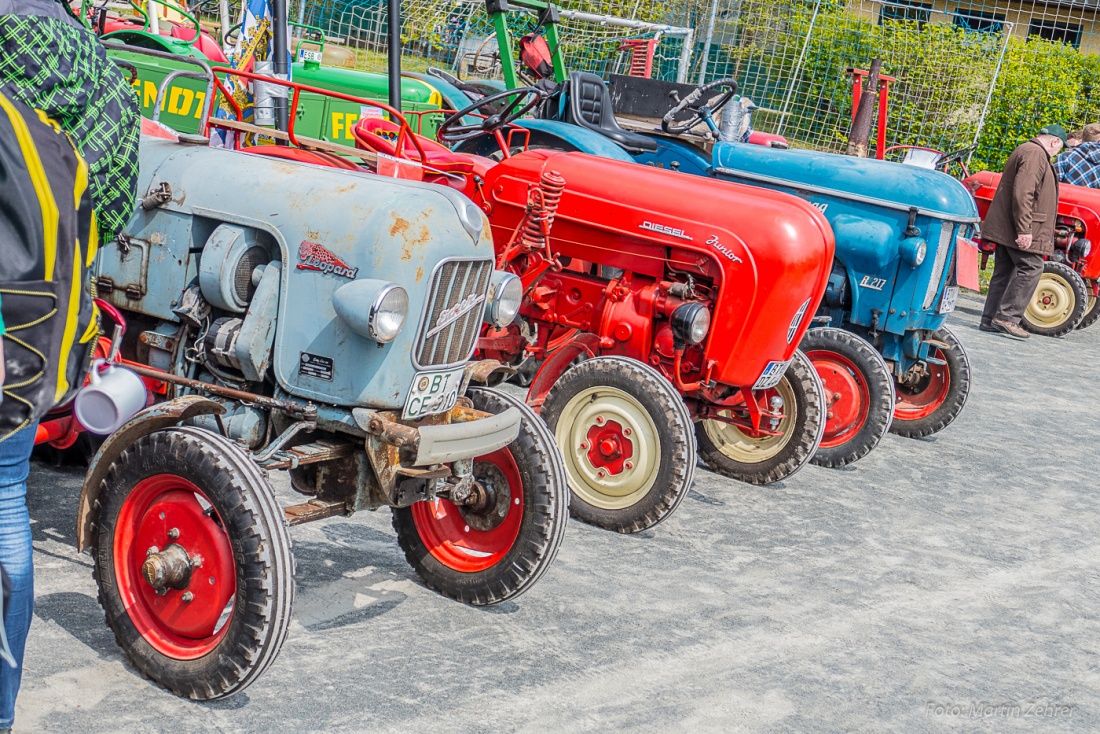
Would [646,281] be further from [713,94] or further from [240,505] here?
[713,94]

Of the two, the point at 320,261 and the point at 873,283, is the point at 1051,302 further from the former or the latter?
the point at 320,261

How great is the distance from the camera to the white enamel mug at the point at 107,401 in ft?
9.75

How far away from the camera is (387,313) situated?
308cm

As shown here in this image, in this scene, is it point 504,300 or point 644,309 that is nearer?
point 504,300

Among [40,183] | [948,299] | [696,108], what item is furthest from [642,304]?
[40,183]

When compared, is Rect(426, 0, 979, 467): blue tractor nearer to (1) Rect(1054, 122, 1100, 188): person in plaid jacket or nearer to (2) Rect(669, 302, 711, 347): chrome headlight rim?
(2) Rect(669, 302, 711, 347): chrome headlight rim

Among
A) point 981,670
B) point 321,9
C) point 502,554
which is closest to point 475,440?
point 502,554

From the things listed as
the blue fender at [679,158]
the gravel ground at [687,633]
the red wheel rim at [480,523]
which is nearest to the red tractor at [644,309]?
the gravel ground at [687,633]

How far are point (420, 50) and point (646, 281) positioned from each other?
11.6 m

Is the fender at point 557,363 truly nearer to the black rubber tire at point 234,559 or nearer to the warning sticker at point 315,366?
the warning sticker at point 315,366

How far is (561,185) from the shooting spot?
4879 millimetres

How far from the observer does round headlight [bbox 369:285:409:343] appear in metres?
3.06

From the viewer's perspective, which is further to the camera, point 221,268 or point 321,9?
point 321,9

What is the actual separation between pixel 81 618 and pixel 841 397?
3981 mm
